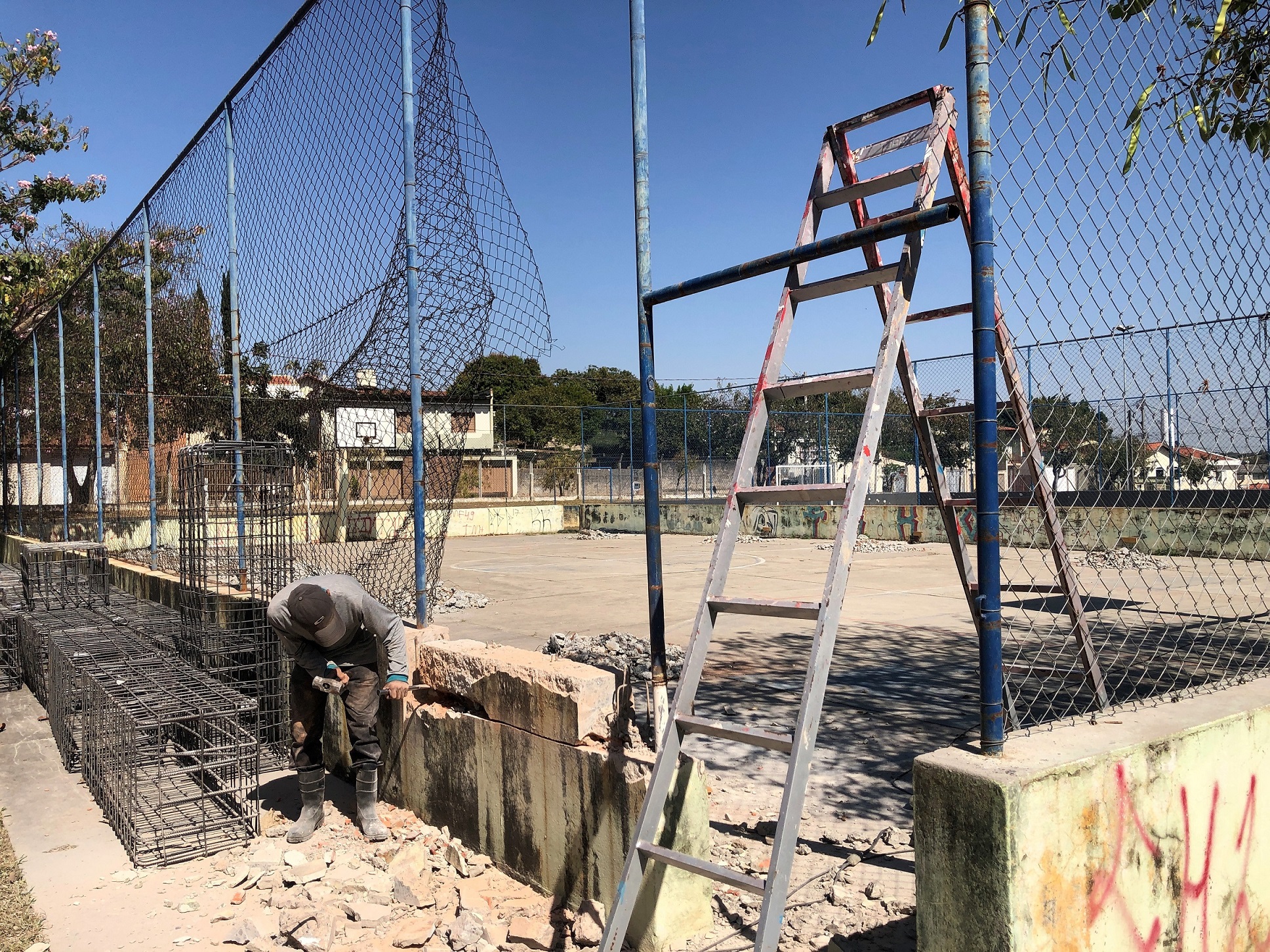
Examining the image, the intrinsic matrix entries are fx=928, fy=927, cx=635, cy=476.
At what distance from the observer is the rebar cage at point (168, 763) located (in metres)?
4.76

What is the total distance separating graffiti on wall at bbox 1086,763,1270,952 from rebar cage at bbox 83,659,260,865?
13.4 ft

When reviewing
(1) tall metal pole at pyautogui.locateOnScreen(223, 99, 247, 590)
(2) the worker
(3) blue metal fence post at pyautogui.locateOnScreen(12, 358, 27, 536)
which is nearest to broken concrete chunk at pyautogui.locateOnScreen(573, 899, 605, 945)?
(2) the worker

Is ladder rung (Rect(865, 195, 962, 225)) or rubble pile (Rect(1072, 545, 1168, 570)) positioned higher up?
ladder rung (Rect(865, 195, 962, 225))

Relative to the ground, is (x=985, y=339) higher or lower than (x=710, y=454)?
lower

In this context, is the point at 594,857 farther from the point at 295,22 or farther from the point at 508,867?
the point at 295,22

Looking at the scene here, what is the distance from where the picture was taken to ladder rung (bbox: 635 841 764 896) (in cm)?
238

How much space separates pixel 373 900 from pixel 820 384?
2.81 meters

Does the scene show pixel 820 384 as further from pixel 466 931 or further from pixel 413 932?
pixel 413 932

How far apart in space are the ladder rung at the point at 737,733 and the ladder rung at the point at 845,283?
4.51ft

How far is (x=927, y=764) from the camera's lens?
2289 millimetres

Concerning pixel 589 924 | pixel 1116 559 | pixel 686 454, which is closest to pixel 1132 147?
pixel 589 924

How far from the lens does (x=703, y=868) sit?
8.32 feet

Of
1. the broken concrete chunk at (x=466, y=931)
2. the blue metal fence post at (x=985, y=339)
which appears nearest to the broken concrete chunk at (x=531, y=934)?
the broken concrete chunk at (x=466, y=931)

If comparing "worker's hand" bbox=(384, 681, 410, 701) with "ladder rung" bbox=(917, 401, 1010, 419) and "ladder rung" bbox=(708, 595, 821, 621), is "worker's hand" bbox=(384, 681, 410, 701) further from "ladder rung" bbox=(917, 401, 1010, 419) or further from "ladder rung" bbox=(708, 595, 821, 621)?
"ladder rung" bbox=(917, 401, 1010, 419)
